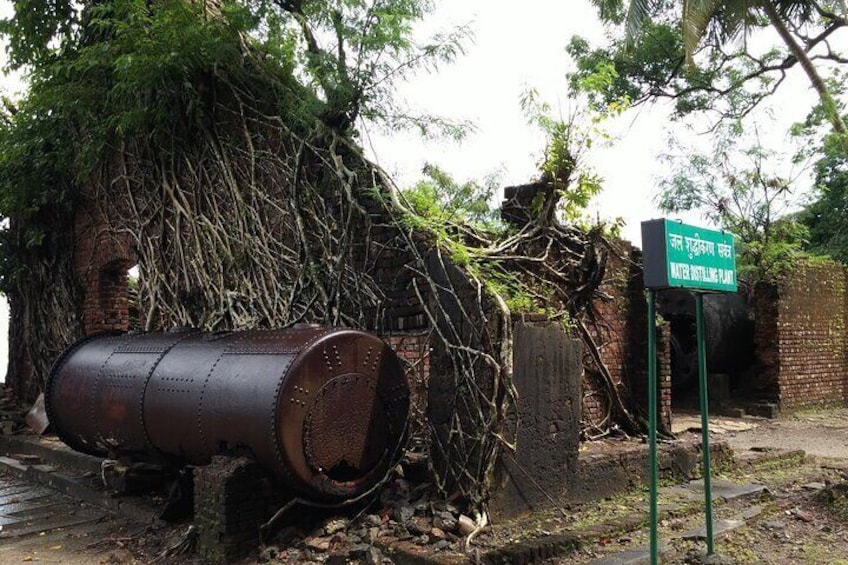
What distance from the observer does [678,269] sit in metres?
4.08

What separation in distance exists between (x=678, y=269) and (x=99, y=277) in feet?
28.9

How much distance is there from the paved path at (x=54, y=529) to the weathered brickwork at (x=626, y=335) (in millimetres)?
4539

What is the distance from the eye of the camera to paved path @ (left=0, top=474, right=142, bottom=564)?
5.19m

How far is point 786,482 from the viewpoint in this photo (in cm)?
685

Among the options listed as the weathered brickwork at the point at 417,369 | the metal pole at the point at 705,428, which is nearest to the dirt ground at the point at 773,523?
the metal pole at the point at 705,428

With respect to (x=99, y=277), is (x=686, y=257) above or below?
below

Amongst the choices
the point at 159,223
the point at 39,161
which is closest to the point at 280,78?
the point at 159,223

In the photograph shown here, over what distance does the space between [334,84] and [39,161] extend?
5.79 meters

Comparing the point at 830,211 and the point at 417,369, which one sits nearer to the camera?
the point at 417,369

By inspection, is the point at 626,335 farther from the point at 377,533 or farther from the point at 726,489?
the point at 377,533

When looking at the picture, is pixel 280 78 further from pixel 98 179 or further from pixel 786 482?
pixel 786 482

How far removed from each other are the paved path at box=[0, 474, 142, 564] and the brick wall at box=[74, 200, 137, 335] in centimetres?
361

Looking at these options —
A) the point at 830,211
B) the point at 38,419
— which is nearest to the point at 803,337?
the point at 830,211

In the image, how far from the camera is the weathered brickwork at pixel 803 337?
1174 cm
